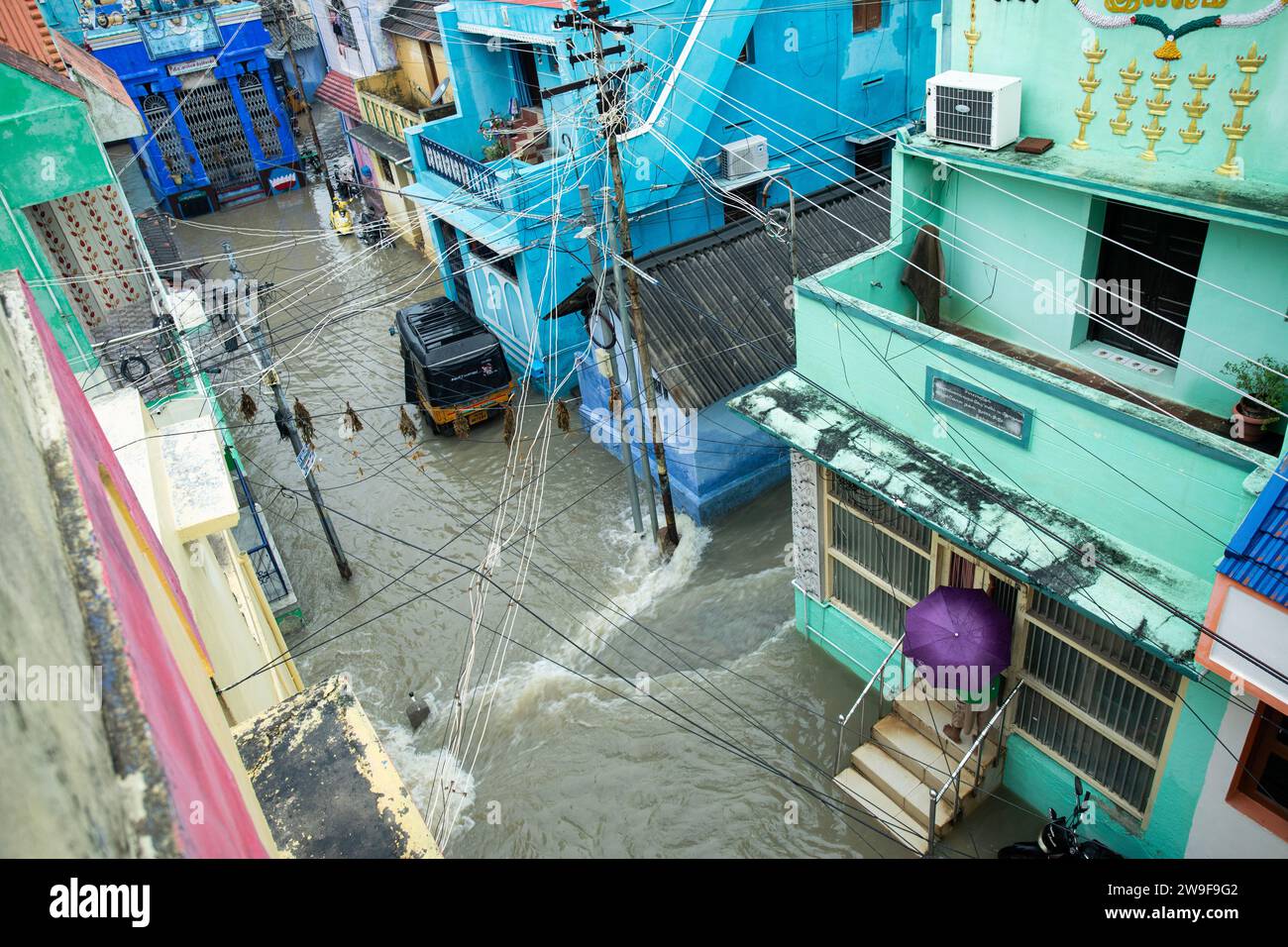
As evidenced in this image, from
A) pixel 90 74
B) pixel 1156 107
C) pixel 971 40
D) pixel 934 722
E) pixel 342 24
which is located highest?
pixel 90 74

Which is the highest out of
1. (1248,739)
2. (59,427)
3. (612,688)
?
(59,427)

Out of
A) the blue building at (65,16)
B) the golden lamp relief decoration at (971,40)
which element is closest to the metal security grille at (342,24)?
the blue building at (65,16)

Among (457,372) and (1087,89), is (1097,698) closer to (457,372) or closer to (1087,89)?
(1087,89)

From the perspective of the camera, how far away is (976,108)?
30.1 feet

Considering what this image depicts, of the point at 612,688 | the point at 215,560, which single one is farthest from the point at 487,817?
the point at 215,560

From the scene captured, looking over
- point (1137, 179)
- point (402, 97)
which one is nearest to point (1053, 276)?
point (1137, 179)

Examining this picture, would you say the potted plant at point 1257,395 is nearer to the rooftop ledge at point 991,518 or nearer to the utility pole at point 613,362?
the rooftop ledge at point 991,518

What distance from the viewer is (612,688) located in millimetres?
13336

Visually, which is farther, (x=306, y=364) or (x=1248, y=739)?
(x=306, y=364)

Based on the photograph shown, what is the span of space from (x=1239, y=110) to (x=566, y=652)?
1101cm

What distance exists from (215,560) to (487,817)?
482 cm

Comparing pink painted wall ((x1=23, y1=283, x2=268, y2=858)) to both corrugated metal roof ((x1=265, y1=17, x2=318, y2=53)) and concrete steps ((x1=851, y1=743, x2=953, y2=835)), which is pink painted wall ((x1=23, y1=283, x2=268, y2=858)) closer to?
concrete steps ((x1=851, y1=743, x2=953, y2=835))
